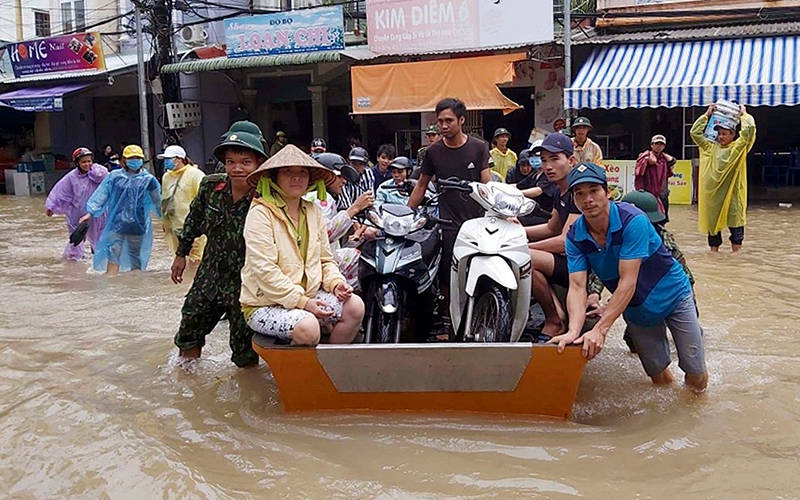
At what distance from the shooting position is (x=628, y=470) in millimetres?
3529

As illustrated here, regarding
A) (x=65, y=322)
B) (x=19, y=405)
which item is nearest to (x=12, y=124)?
(x=65, y=322)

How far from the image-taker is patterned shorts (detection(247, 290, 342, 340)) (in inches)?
150

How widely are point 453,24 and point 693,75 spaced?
412cm

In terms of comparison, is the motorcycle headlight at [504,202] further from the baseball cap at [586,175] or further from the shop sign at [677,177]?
the shop sign at [677,177]

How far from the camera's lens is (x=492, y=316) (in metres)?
4.12

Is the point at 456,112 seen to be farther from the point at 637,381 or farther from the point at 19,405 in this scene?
the point at 19,405

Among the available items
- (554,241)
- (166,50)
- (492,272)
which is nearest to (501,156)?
(554,241)

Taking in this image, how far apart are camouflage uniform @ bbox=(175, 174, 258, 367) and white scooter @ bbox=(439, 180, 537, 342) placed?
1296 millimetres

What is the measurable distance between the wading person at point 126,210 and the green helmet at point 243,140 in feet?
13.4

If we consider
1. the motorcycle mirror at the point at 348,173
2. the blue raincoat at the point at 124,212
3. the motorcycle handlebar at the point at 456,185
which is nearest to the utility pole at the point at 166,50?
the blue raincoat at the point at 124,212

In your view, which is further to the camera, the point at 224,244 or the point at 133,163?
the point at 133,163

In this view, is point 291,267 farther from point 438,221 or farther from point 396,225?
point 438,221

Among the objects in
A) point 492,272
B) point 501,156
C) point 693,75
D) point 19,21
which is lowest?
point 492,272

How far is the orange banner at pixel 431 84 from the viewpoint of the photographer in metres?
14.0
